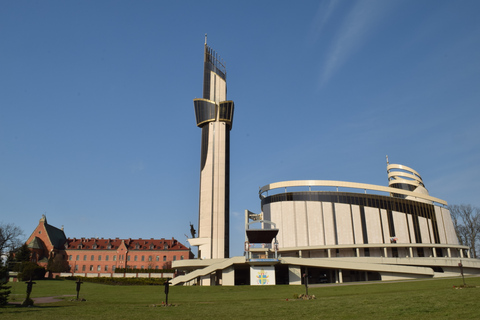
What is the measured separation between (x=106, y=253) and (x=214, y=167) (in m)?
44.7

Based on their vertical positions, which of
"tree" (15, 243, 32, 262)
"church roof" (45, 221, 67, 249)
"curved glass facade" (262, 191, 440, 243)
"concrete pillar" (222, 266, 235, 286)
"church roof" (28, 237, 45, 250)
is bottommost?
"concrete pillar" (222, 266, 235, 286)

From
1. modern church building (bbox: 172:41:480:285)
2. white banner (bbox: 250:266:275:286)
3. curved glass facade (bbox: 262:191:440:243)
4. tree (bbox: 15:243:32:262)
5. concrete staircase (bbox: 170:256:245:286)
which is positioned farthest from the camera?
curved glass facade (bbox: 262:191:440:243)

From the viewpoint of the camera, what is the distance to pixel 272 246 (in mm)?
58469

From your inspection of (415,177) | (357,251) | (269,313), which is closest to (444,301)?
(269,313)

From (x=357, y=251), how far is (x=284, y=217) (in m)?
16.7

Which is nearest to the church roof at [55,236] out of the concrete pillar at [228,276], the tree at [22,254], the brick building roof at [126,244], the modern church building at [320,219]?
the brick building roof at [126,244]

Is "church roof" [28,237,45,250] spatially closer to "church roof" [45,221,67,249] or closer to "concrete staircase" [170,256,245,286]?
"church roof" [45,221,67,249]

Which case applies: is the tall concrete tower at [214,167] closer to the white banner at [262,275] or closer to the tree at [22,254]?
the white banner at [262,275]

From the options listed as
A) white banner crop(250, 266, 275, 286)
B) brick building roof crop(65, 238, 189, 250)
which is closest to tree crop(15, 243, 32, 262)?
brick building roof crop(65, 238, 189, 250)

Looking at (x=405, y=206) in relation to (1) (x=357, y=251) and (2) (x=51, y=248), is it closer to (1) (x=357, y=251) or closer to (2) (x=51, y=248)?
(1) (x=357, y=251)

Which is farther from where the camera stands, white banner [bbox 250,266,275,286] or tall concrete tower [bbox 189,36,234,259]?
tall concrete tower [bbox 189,36,234,259]

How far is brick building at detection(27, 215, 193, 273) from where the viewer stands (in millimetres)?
97625

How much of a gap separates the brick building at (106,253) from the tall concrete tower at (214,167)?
2992 centimetres

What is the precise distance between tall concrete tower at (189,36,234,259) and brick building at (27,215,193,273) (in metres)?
29.9
